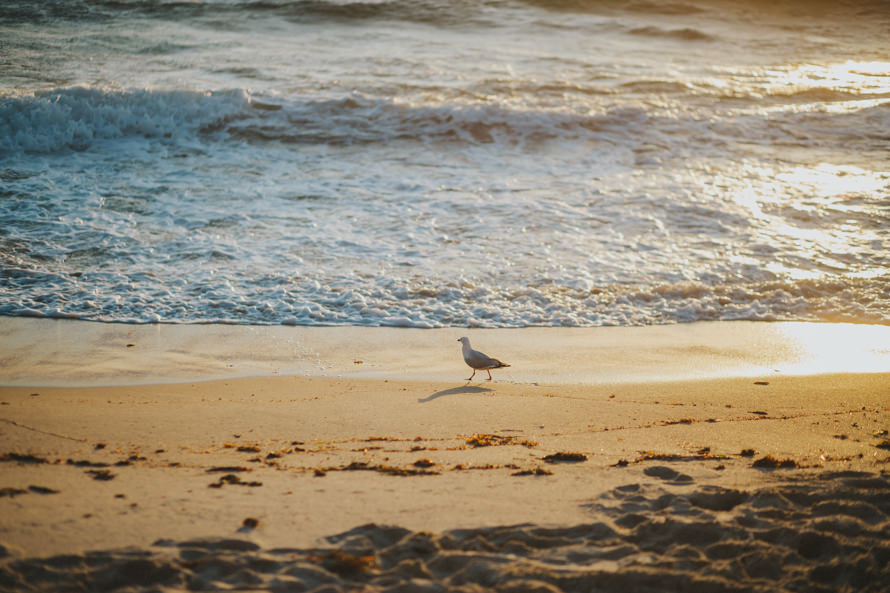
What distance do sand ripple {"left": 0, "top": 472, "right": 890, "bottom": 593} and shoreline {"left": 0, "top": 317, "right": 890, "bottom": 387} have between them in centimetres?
242

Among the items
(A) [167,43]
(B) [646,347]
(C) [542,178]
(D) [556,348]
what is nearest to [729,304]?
(B) [646,347]

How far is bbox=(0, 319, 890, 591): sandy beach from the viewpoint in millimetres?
2406

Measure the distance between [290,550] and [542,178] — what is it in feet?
29.5

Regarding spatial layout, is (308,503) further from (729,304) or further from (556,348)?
(729,304)

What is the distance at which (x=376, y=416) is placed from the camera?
4.20 meters

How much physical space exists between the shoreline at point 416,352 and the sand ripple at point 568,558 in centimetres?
242

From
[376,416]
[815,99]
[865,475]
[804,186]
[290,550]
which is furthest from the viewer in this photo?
[815,99]

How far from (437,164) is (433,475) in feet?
28.6

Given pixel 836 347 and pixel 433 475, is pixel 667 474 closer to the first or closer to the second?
pixel 433 475

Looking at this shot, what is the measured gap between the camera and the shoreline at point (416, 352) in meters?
5.14

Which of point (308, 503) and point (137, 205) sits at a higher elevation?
point (137, 205)

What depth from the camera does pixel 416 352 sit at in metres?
5.71

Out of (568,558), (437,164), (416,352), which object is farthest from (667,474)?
(437,164)

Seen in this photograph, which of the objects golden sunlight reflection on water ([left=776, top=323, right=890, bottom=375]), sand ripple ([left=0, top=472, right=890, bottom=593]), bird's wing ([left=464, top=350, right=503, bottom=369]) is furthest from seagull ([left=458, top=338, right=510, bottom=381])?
golden sunlight reflection on water ([left=776, top=323, right=890, bottom=375])
